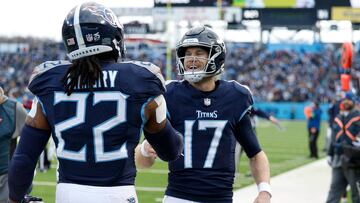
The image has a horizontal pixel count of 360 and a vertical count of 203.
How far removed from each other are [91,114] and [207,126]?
1.55 metres

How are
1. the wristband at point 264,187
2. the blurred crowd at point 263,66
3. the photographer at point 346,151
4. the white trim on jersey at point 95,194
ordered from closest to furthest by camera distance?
the white trim on jersey at point 95,194
the wristband at point 264,187
the photographer at point 346,151
the blurred crowd at point 263,66

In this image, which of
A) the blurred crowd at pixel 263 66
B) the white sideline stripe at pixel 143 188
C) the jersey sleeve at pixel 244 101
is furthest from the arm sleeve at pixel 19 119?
the blurred crowd at pixel 263 66

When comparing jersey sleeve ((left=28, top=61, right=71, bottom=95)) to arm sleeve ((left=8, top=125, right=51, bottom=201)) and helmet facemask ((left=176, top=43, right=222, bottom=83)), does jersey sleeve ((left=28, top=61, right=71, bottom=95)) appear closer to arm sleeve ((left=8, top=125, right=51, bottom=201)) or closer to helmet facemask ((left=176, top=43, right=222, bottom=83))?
arm sleeve ((left=8, top=125, right=51, bottom=201))

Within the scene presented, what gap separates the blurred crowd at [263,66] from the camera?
4084cm

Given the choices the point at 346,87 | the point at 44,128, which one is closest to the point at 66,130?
the point at 44,128

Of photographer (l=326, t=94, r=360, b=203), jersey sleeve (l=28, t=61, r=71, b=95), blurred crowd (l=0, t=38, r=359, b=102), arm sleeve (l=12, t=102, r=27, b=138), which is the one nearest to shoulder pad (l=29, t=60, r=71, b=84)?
jersey sleeve (l=28, t=61, r=71, b=95)

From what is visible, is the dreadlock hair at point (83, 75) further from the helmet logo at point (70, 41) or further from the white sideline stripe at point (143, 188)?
the white sideline stripe at point (143, 188)

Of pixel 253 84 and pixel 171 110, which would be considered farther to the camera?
pixel 253 84

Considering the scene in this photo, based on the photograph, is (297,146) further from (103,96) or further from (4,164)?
(103,96)

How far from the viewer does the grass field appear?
1152 centimetres

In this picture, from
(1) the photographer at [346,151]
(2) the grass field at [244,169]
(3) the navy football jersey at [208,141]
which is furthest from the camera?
(2) the grass field at [244,169]

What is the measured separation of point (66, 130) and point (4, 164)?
3551mm

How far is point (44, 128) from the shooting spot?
3.15m

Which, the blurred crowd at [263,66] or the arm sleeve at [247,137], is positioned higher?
the arm sleeve at [247,137]
